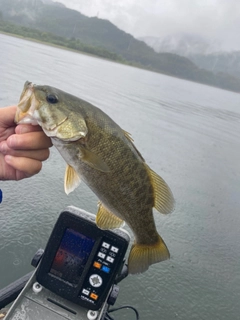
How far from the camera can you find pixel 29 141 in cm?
172

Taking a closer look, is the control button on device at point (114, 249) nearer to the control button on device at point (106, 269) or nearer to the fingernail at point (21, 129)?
the control button on device at point (106, 269)

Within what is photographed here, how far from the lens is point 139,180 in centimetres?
193

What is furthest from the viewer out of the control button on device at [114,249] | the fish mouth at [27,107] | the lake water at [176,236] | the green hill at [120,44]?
the green hill at [120,44]

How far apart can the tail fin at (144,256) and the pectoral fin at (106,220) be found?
22 centimetres

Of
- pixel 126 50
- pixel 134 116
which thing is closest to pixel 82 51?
pixel 126 50

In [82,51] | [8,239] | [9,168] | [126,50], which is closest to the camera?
[9,168]

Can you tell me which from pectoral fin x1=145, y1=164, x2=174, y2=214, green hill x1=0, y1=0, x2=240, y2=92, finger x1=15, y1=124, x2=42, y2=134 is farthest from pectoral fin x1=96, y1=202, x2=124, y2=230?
green hill x1=0, y1=0, x2=240, y2=92

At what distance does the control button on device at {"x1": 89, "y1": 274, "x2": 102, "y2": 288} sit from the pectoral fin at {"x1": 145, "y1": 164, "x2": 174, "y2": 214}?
62cm

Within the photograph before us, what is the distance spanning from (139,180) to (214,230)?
514 cm

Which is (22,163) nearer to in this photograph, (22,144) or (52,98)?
(22,144)

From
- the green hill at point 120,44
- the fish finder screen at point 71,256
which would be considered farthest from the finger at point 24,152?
the green hill at point 120,44

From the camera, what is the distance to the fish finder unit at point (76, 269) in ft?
6.81

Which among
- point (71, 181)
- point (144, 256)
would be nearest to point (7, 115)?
point (71, 181)

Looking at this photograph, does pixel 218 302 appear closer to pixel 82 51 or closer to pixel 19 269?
pixel 19 269
